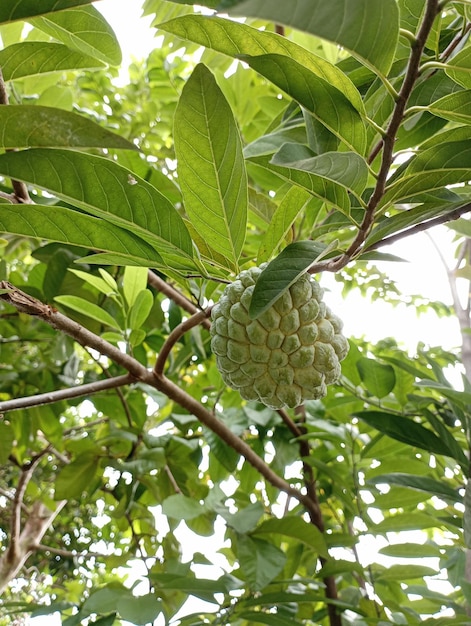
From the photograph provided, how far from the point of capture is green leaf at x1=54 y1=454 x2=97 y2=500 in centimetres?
174

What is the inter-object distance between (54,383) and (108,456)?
34cm

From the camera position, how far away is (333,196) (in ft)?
2.56

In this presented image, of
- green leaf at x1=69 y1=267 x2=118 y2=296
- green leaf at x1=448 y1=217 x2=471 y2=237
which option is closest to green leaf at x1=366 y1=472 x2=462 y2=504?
green leaf at x1=448 y1=217 x2=471 y2=237

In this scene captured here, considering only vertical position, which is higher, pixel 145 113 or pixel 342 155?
pixel 145 113

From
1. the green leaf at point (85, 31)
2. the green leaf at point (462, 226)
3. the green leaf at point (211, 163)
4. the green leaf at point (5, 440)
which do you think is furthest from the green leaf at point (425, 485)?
the green leaf at point (5, 440)

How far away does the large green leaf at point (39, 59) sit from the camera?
3.24 ft

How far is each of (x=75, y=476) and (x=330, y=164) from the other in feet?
4.74

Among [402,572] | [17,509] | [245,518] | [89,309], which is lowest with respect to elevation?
[402,572]

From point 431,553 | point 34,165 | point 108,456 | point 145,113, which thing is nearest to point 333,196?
point 34,165

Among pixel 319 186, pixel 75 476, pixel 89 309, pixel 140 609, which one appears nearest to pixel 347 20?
pixel 319 186

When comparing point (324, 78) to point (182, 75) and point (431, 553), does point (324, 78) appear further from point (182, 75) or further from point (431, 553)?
point (182, 75)

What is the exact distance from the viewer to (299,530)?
1.35 meters

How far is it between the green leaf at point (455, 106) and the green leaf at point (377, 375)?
83 cm

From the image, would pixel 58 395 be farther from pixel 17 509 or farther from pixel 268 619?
pixel 17 509
